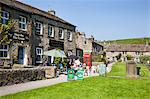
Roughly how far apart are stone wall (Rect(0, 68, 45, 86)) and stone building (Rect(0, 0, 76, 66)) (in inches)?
239

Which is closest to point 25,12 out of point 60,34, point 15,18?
point 15,18

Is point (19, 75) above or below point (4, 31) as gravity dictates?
below

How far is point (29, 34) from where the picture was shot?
2708 centimetres

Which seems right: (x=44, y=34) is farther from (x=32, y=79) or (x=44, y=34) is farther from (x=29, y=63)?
(x=32, y=79)

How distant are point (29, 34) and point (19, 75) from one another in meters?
11.6

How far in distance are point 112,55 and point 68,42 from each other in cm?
5806

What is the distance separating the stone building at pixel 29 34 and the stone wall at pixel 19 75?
6071mm

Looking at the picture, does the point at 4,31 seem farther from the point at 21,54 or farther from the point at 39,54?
the point at 39,54

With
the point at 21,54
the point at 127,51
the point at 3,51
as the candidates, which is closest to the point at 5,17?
the point at 3,51

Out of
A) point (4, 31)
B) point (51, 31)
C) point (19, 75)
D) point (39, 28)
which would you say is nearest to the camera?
point (19, 75)

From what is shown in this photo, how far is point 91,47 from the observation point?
66625mm

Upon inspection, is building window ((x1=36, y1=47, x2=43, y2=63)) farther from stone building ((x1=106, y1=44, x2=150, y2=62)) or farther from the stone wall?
stone building ((x1=106, y1=44, x2=150, y2=62))

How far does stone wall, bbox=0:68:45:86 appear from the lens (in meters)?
14.6

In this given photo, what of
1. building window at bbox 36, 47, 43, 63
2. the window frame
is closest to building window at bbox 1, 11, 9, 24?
building window at bbox 36, 47, 43, 63
